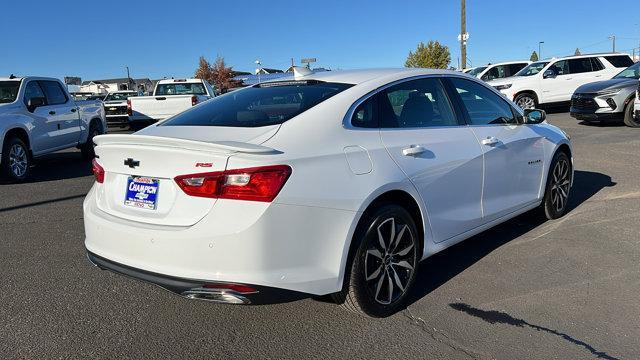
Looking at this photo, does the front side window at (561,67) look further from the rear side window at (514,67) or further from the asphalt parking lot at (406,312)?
the asphalt parking lot at (406,312)

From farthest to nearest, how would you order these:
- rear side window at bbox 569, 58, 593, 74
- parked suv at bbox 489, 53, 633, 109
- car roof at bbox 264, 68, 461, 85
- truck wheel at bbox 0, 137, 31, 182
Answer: rear side window at bbox 569, 58, 593, 74 < parked suv at bbox 489, 53, 633, 109 < truck wheel at bbox 0, 137, 31, 182 < car roof at bbox 264, 68, 461, 85

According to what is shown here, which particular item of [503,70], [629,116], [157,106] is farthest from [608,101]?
[157,106]

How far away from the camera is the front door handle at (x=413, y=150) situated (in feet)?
11.6

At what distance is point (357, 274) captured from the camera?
127 inches

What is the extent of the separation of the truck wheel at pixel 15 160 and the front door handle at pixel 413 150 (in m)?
7.80

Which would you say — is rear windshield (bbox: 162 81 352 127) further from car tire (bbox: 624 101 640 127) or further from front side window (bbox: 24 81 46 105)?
car tire (bbox: 624 101 640 127)

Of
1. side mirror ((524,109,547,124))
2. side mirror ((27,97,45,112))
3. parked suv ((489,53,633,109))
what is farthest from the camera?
parked suv ((489,53,633,109))

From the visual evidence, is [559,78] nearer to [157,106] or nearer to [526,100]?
[526,100]

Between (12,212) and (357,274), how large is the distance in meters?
5.41

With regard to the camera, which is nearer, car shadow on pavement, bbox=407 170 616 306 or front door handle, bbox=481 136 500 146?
car shadow on pavement, bbox=407 170 616 306

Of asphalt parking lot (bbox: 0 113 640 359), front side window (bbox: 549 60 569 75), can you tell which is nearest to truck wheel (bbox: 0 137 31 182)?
asphalt parking lot (bbox: 0 113 640 359)

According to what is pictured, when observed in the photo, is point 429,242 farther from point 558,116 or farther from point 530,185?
point 558,116

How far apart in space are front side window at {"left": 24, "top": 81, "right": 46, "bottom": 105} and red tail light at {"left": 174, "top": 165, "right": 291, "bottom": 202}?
830 cm

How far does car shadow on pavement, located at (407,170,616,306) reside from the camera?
13.4 ft
